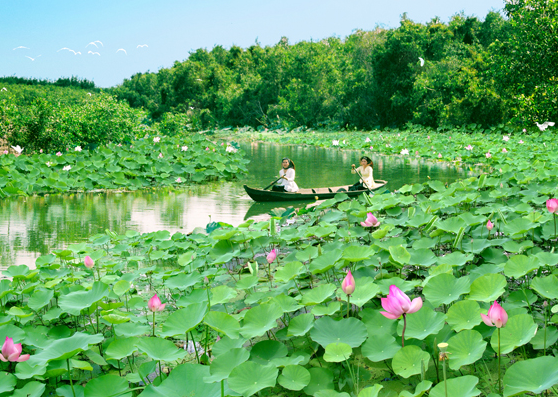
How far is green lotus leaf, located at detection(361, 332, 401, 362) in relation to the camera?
5.38 ft

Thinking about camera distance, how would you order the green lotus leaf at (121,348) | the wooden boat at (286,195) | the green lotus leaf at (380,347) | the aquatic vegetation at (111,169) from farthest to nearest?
1. the aquatic vegetation at (111,169)
2. the wooden boat at (286,195)
3. the green lotus leaf at (121,348)
4. the green lotus leaf at (380,347)

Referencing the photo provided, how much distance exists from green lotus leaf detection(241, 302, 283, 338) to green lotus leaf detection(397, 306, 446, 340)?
1.57ft

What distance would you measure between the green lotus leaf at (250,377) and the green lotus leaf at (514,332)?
2.55ft

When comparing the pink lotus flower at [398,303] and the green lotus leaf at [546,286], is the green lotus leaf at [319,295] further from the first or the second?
Result: the green lotus leaf at [546,286]

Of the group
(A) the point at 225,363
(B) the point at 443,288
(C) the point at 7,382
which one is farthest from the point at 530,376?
(C) the point at 7,382

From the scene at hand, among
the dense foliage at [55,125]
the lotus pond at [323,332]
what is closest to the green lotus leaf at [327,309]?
the lotus pond at [323,332]

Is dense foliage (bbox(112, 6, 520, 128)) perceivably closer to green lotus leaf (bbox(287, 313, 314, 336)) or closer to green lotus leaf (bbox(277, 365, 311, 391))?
green lotus leaf (bbox(287, 313, 314, 336))

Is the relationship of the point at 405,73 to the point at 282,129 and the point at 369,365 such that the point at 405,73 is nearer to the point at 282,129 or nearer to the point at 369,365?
the point at 282,129

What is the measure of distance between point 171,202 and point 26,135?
5.86 metres

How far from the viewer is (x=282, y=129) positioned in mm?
26797

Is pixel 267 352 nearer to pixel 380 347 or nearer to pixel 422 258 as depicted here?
pixel 380 347

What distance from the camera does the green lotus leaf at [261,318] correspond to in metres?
1.79

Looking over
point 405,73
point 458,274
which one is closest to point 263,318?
point 458,274

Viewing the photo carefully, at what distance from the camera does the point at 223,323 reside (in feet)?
5.91
